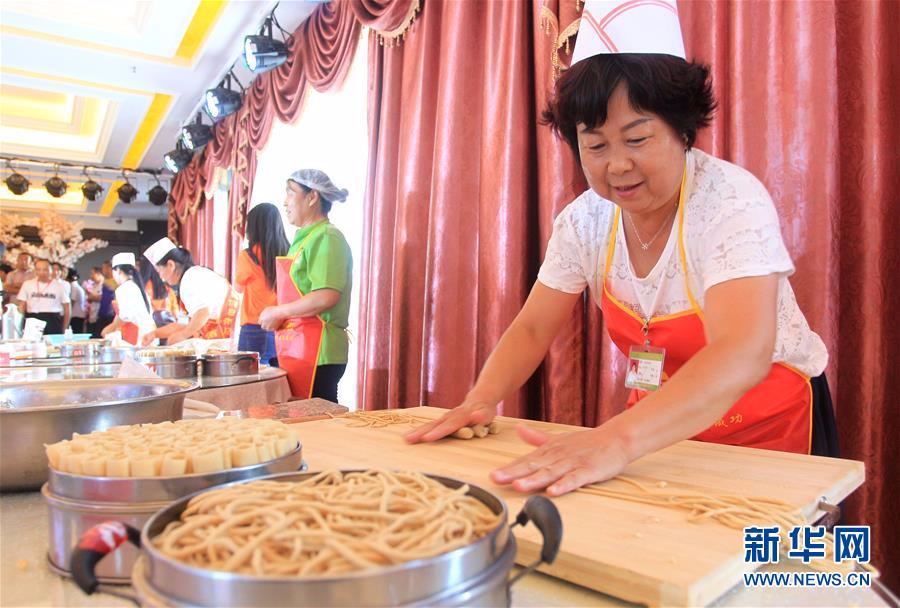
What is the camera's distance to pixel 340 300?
291 centimetres

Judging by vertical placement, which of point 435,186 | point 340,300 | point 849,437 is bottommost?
point 849,437

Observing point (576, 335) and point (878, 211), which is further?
point (576, 335)

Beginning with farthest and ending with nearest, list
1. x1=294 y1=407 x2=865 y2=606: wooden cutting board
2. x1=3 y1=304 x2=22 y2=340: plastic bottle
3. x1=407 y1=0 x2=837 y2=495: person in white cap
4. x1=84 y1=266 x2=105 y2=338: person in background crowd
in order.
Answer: x1=84 y1=266 x2=105 y2=338: person in background crowd, x1=3 y1=304 x2=22 y2=340: plastic bottle, x1=407 y1=0 x2=837 y2=495: person in white cap, x1=294 y1=407 x2=865 y2=606: wooden cutting board

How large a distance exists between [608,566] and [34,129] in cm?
978

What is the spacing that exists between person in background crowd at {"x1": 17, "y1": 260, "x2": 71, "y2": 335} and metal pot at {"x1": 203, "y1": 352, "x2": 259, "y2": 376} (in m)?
7.26

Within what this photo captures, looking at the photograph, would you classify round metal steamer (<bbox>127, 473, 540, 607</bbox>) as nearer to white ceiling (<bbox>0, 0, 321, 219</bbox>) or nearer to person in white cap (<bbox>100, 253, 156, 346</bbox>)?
white ceiling (<bbox>0, 0, 321, 219</bbox>)

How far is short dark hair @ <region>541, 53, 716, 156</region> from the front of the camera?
1191 millimetres

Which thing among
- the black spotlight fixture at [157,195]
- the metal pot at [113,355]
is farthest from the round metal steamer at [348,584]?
the black spotlight fixture at [157,195]

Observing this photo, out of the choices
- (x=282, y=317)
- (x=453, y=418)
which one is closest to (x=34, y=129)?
(x=282, y=317)

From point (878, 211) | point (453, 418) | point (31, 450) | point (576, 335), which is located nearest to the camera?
point (31, 450)

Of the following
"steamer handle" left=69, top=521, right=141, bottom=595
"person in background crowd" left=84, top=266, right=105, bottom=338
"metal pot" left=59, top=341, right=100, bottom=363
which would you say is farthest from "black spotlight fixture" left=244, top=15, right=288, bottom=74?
"person in background crowd" left=84, top=266, right=105, bottom=338

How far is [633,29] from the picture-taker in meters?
1.27

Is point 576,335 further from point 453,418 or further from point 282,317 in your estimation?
point 282,317

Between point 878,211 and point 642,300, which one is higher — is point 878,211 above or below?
above
